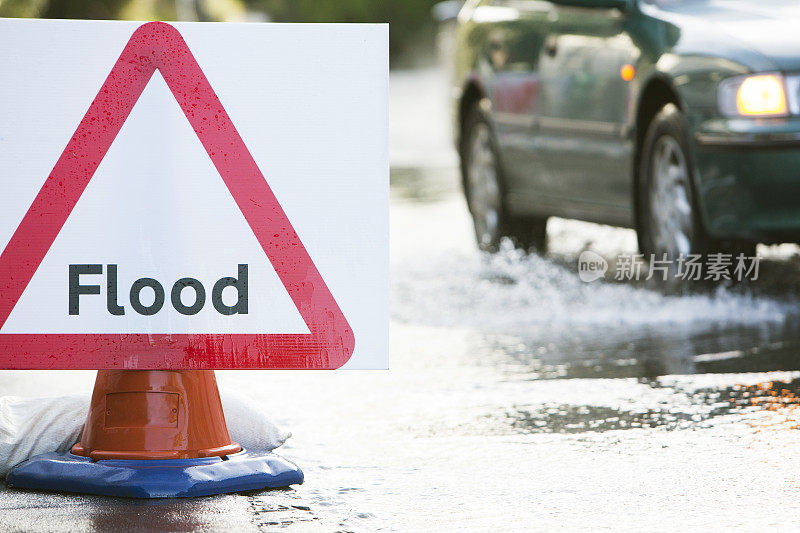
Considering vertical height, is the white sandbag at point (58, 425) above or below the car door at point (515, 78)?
below

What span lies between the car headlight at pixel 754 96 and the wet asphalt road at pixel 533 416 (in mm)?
958

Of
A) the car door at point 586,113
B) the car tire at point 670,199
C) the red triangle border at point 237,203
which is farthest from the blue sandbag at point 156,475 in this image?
the car door at point 586,113

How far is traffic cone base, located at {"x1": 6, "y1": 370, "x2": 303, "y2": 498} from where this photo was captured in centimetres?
479

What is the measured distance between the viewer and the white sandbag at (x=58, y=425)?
5148 mm

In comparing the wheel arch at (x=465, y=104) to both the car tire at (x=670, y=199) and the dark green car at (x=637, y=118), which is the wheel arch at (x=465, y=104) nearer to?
the dark green car at (x=637, y=118)

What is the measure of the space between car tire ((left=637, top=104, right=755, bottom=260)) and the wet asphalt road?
273 millimetres

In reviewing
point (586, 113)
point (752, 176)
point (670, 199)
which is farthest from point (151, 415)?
point (586, 113)

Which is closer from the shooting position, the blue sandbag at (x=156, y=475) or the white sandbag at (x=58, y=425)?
the blue sandbag at (x=156, y=475)

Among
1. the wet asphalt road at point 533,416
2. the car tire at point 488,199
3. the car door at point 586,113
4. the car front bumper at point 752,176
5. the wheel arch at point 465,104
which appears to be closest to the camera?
the wet asphalt road at point 533,416

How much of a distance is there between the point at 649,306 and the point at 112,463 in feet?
13.5

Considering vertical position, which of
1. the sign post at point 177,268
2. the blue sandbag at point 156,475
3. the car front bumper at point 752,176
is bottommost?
the blue sandbag at point 156,475

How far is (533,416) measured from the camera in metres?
6.01

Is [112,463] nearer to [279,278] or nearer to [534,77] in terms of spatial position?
[279,278]

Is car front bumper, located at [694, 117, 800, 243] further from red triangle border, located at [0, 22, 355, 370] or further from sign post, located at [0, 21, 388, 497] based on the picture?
red triangle border, located at [0, 22, 355, 370]
